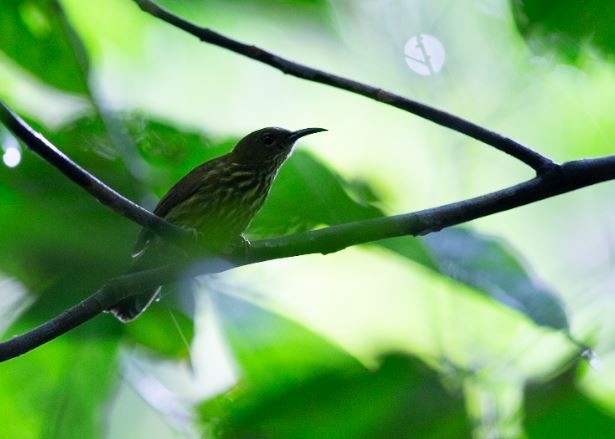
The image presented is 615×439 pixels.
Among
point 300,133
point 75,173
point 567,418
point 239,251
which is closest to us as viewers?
point 567,418

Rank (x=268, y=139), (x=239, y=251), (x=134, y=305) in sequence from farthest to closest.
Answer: (x=268, y=139) → (x=134, y=305) → (x=239, y=251)

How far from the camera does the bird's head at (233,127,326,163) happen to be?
3814 mm

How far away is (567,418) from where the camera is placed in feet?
4.38

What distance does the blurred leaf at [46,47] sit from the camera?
205cm

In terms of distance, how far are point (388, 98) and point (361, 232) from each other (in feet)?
1.04

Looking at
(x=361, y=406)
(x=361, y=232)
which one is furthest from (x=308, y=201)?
(x=361, y=406)

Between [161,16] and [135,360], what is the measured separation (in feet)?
3.98

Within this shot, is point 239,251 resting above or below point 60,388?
above

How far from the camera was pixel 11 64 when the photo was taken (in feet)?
6.89

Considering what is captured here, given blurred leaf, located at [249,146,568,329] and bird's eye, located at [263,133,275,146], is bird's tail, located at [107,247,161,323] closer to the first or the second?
blurred leaf, located at [249,146,568,329]

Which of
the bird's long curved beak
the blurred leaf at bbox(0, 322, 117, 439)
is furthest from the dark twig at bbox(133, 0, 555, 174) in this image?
the bird's long curved beak

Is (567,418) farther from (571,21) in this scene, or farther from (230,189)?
(230,189)

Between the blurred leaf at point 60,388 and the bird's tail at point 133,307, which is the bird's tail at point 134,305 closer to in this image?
the bird's tail at point 133,307

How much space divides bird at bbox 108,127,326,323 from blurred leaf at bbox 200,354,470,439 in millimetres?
1704
